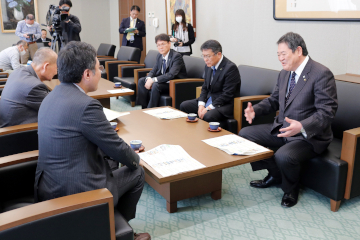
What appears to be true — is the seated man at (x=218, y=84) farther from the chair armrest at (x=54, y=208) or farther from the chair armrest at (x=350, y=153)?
the chair armrest at (x=54, y=208)

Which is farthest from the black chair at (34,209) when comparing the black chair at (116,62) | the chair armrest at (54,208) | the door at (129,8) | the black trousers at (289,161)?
the door at (129,8)

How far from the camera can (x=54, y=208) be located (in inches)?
52.6

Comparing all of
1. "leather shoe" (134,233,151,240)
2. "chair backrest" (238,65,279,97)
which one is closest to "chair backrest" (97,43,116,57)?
"chair backrest" (238,65,279,97)

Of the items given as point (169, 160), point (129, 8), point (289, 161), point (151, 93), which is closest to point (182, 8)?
point (151, 93)

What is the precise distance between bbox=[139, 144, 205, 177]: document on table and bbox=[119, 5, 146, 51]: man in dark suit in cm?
498

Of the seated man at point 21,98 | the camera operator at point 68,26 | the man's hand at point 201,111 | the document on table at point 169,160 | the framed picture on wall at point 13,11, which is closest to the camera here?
the document on table at point 169,160

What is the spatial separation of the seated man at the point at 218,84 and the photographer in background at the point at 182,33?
2.08 meters

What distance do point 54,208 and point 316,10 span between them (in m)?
3.66

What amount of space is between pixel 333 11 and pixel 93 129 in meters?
3.24

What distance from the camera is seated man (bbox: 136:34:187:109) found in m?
4.73

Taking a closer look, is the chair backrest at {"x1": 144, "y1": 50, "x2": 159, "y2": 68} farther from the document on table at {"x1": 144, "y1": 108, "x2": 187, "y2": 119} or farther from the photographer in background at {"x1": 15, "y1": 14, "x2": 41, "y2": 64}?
the photographer in background at {"x1": 15, "y1": 14, "x2": 41, "y2": 64}

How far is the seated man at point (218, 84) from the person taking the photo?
3553 millimetres

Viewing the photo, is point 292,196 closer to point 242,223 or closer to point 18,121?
point 242,223

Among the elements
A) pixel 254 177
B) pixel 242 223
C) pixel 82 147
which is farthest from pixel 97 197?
pixel 254 177
